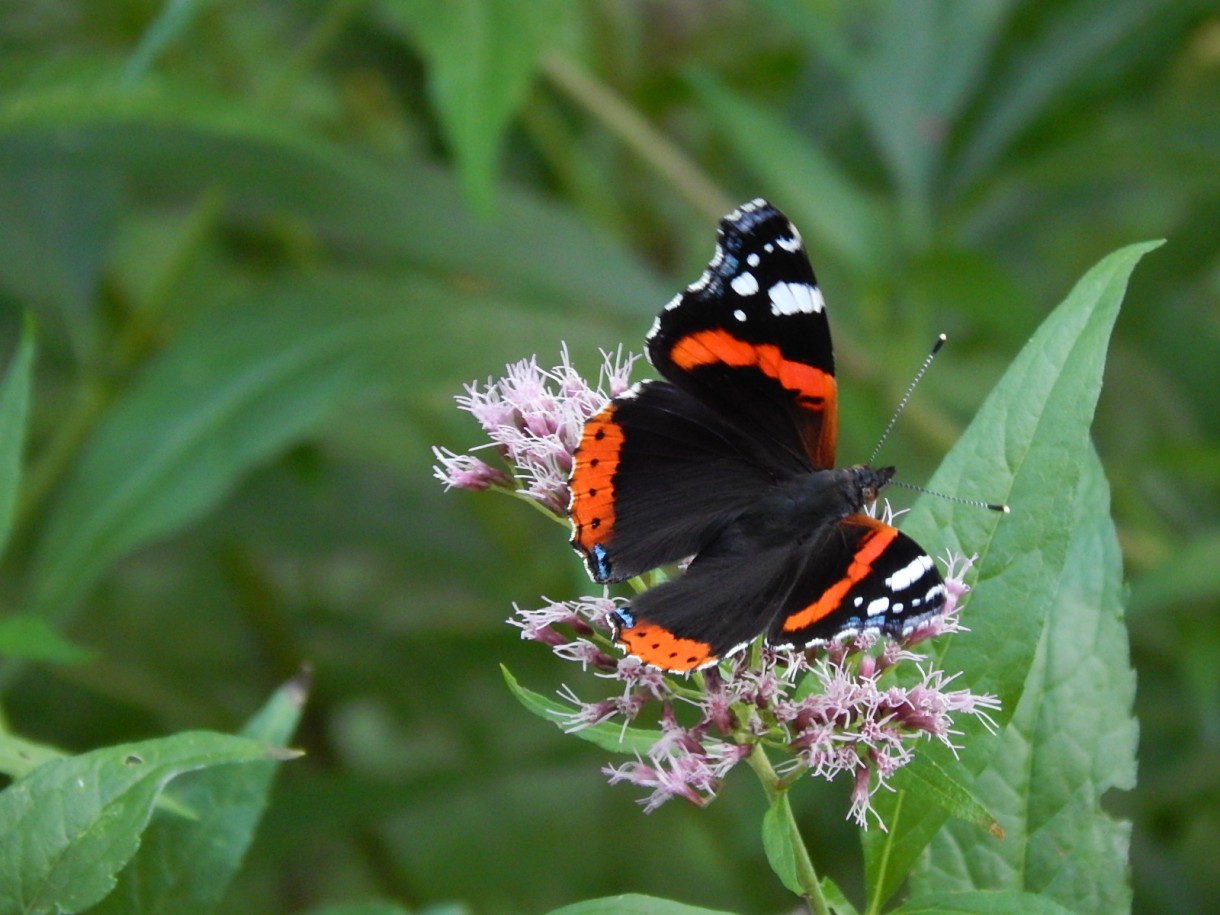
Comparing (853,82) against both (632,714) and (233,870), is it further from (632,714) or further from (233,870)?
(233,870)

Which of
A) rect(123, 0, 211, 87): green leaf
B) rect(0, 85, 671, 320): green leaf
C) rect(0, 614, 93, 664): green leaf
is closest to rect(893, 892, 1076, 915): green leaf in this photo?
rect(0, 614, 93, 664): green leaf

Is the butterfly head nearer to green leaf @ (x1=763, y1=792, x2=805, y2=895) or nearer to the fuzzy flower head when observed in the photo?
the fuzzy flower head

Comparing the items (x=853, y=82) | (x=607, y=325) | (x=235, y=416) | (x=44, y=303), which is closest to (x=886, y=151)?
(x=853, y=82)

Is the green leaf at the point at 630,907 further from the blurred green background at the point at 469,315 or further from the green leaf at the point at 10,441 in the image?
the blurred green background at the point at 469,315

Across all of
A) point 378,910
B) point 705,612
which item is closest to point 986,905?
point 705,612

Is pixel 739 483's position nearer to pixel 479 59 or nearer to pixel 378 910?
pixel 378 910

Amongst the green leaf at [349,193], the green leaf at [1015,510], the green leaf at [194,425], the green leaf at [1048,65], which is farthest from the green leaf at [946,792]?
the green leaf at [1048,65]
